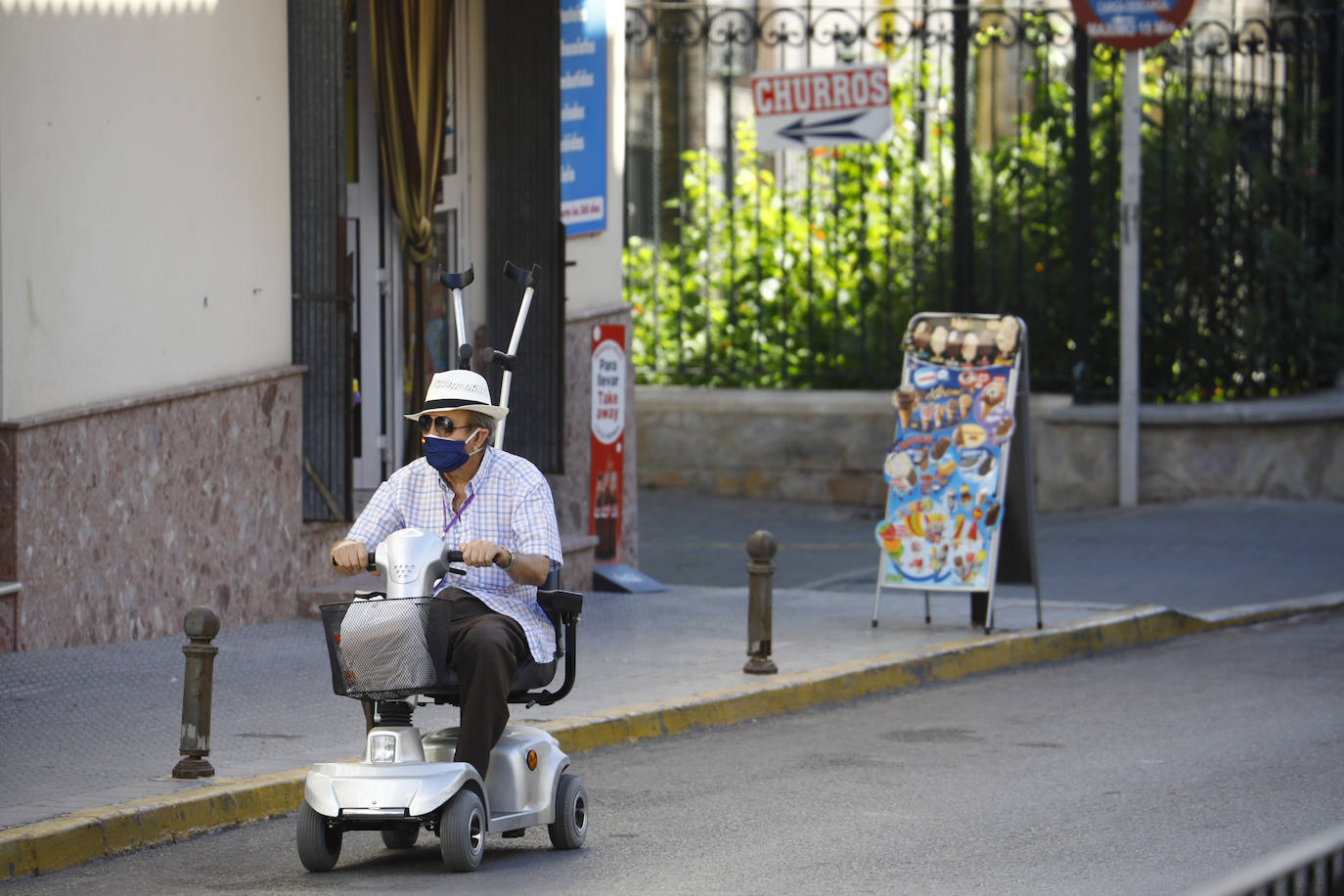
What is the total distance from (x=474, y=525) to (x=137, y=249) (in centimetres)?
421

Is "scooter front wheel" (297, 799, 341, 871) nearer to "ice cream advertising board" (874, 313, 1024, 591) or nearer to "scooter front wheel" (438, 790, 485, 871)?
"scooter front wheel" (438, 790, 485, 871)

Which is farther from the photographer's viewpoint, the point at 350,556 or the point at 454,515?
the point at 454,515

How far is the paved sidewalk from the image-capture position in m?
6.74

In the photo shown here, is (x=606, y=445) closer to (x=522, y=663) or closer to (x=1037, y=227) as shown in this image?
(x=1037, y=227)

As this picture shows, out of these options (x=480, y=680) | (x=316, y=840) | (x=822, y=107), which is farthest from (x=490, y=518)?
(x=822, y=107)

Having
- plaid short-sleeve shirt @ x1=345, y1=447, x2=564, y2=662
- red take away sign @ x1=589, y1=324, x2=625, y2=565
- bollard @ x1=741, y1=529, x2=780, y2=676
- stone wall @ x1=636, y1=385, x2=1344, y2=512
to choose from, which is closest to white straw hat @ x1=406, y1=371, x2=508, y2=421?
plaid short-sleeve shirt @ x1=345, y1=447, x2=564, y2=662

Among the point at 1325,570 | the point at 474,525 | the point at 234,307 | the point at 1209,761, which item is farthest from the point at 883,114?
the point at 474,525

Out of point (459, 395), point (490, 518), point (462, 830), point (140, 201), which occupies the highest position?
point (140, 201)

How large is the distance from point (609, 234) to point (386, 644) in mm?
7877

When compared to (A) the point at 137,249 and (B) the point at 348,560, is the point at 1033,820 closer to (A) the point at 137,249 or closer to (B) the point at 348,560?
(B) the point at 348,560

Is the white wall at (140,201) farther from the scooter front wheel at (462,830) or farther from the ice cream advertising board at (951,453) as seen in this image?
the scooter front wheel at (462,830)

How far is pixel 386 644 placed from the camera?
5605mm

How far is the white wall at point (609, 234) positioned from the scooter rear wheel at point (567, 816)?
6797 millimetres

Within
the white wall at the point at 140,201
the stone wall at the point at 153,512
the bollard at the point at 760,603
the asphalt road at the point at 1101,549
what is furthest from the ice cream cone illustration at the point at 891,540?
the white wall at the point at 140,201
